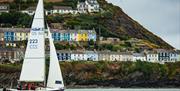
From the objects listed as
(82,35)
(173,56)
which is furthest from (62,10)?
(173,56)

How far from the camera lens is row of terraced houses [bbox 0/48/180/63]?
137m

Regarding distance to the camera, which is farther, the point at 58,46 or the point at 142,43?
the point at 142,43

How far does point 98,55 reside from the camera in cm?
14375

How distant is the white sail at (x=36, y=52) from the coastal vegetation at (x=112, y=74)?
65.4m

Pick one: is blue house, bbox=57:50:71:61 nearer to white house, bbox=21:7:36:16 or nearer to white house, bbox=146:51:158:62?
white house, bbox=146:51:158:62

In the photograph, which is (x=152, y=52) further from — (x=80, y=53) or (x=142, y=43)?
(x=80, y=53)

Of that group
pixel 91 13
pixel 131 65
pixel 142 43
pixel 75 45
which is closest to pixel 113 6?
pixel 91 13

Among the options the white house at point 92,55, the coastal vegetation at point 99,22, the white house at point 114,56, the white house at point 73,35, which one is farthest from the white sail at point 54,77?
the white house at point 73,35

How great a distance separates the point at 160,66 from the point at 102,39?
68.6 feet

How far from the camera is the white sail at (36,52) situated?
5444cm

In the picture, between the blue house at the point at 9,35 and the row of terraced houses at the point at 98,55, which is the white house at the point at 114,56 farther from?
the blue house at the point at 9,35

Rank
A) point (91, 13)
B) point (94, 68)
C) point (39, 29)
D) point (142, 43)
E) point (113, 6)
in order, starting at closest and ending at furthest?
1. point (39, 29)
2. point (94, 68)
3. point (142, 43)
4. point (91, 13)
5. point (113, 6)

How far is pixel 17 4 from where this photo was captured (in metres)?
179

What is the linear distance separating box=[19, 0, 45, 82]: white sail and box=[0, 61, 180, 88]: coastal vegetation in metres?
65.4
